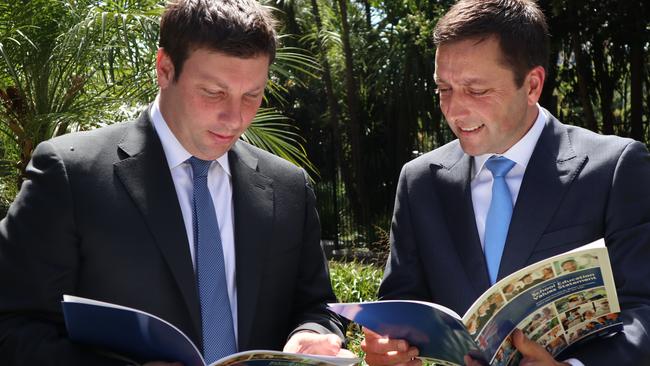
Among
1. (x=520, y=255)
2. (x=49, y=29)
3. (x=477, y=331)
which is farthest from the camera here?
(x=49, y=29)

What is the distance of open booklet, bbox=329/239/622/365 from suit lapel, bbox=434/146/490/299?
40 centimetres

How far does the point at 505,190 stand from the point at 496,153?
0.12m

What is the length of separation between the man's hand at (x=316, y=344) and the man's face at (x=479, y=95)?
764mm

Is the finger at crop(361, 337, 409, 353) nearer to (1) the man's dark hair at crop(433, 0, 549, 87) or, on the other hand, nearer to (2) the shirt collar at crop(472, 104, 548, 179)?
(2) the shirt collar at crop(472, 104, 548, 179)

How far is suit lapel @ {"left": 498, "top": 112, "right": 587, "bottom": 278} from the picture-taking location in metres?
2.74

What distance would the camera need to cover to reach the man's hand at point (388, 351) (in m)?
2.51

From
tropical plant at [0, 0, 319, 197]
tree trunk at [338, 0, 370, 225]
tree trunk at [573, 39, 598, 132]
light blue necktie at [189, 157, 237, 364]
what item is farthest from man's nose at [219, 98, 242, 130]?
tree trunk at [338, 0, 370, 225]

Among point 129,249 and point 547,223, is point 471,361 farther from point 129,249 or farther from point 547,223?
point 129,249

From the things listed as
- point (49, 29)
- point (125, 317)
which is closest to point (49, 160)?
point (125, 317)

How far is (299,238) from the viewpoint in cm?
274

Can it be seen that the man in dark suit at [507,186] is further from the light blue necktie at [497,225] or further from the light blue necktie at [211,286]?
the light blue necktie at [211,286]

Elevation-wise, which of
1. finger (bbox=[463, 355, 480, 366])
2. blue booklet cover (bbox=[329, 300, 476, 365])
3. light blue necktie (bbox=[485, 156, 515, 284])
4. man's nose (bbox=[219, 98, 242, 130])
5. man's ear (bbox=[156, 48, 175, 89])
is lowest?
finger (bbox=[463, 355, 480, 366])

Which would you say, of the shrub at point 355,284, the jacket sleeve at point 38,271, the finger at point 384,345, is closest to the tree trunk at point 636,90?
the shrub at point 355,284

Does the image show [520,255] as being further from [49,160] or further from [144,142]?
[49,160]
